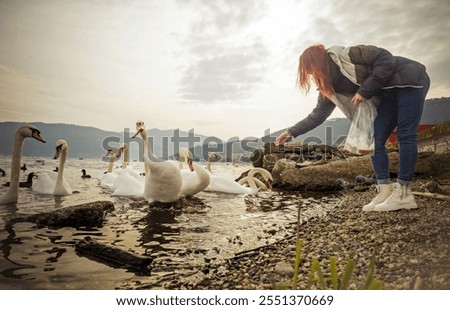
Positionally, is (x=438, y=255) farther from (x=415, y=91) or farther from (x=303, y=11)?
(x=303, y=11)

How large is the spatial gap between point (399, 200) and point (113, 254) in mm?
1956

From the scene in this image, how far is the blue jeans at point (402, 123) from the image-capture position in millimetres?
2305

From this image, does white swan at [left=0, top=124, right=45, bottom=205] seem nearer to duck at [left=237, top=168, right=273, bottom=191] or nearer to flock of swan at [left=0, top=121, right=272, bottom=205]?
flock of swan at [left=0, top=121, right=272, bottom=205]

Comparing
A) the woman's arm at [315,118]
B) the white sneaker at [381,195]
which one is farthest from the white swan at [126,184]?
the white sneaker at [381,195]

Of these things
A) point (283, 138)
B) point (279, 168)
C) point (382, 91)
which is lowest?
point (279, 168)

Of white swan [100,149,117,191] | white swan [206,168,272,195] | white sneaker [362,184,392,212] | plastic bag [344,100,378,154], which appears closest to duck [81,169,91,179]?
white swan [100,149,117,191]

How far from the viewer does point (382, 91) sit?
7.70 ft

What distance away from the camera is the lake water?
5.57 feet

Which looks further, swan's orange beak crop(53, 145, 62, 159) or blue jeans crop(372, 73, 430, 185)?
swan's orange beak crop(53, 145, 62, 159)

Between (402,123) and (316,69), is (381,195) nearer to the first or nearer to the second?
(402,123)

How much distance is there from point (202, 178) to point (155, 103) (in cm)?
140

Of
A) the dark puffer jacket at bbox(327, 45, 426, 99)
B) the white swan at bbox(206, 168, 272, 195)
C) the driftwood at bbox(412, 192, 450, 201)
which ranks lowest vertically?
the white swan at bbox(206, 168, 272, 195)

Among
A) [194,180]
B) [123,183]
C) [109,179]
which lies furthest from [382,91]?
[109,179]
